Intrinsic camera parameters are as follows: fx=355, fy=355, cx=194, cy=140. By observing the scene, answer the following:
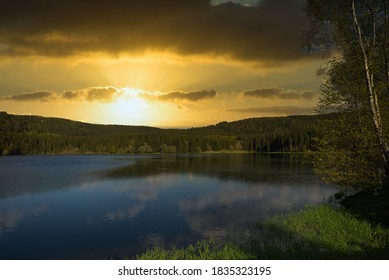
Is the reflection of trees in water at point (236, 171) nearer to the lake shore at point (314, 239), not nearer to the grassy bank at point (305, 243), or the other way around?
the lake shore at point (314, 239)

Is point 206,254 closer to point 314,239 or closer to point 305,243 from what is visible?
point 305,243

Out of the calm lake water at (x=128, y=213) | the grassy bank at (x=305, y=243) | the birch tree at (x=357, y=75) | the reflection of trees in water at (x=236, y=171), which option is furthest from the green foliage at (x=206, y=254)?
the reflection of trees in water at (x=236, y=171)

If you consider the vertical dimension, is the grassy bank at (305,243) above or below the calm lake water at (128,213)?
above

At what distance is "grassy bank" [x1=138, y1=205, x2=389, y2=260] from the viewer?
14.1 m

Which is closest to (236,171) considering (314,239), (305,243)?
(314,239)

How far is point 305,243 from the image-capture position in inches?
631

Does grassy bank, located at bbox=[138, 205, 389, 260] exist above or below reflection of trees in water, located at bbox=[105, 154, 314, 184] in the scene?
above

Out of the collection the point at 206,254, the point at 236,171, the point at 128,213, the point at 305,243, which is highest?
the point at 305,243

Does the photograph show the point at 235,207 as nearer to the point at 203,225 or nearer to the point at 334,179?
the point at 203,225

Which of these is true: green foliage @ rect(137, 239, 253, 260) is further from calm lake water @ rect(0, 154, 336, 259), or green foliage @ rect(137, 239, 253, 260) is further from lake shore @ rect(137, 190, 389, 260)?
calm lake water @ rect(0, 154, 336, 259)

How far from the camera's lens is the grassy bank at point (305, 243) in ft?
46.2

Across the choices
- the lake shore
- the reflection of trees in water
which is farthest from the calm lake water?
the reflection of trees in water
